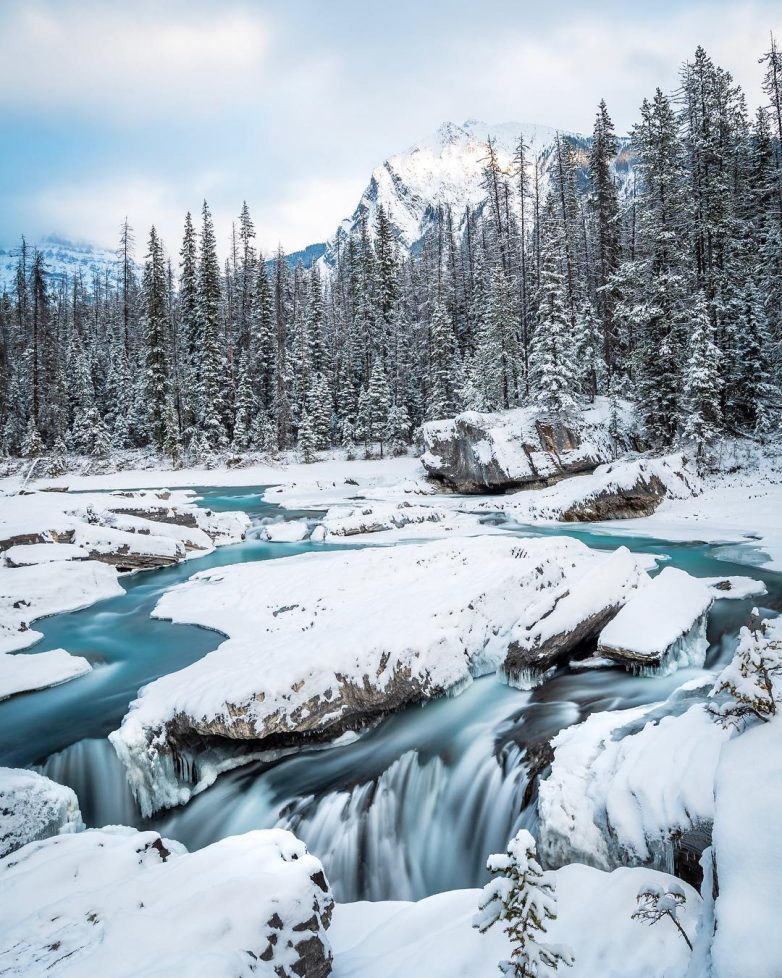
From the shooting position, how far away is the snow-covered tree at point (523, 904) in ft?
7.70

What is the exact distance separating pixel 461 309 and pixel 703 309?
32241mm

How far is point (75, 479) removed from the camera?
42312mm

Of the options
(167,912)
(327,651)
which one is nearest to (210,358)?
(327,651)

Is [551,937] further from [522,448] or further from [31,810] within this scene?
[522,448]

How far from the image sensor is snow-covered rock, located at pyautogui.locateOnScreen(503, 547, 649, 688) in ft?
28.1

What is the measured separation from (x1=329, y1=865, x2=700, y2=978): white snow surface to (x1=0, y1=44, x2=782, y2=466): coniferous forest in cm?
2295

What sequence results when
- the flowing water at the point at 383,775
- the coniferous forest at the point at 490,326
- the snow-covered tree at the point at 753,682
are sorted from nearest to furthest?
1. the snow-covered tree at the point at 753,682
2. the flowing water at the point at 383,775
3. the coniferous forest at the point at 490,326

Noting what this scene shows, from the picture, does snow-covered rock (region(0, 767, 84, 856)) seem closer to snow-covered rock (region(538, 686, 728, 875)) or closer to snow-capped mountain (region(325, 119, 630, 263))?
snow-covered rock (region(538, 686, 728, 875))

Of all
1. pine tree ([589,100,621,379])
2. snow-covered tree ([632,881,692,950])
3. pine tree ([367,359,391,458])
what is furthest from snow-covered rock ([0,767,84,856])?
pine tree ([367,359,391,458])

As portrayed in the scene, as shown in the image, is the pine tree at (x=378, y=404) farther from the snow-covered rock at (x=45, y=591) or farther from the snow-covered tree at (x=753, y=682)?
the snow-covered tree at (x=753, y=682)

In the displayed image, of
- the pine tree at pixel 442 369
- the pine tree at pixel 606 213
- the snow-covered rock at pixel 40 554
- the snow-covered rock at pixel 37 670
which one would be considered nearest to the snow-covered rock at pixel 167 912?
the snow-covered rock at pixel 37 670

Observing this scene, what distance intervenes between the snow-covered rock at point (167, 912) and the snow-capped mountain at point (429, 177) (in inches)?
5192

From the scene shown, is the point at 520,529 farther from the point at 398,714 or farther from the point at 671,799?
the point at 671,799

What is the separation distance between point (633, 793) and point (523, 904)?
236 cm
